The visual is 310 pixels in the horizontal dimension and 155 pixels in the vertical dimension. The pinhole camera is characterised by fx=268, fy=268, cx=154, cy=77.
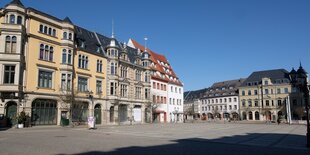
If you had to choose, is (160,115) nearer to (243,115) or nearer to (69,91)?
(69,91)

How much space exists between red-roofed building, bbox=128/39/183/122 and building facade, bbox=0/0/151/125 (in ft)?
28.0

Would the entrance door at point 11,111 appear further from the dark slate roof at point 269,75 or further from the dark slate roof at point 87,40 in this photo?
the dark slate roof at point 269,75

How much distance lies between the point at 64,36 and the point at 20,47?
7717 mm

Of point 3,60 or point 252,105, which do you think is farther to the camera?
point 252,105

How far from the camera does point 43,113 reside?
115 feet

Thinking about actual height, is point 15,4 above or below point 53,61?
above

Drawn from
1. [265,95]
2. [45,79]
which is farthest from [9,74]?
[265,95]

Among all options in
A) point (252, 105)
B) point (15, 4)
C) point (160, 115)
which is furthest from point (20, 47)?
point (252, 105)

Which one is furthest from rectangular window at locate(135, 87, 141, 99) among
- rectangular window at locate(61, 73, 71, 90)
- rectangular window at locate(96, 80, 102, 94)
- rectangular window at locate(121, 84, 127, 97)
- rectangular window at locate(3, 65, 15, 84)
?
rectangular window at locate(3, 65, 15, 84)

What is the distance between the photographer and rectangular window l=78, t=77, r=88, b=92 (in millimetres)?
40844

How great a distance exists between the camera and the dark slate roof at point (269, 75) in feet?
283

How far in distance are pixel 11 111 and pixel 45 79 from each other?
6.01 meters

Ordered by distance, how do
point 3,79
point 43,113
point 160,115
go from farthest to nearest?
point 160,115, point 43,113, point 3,79

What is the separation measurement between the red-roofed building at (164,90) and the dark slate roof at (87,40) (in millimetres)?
16083
